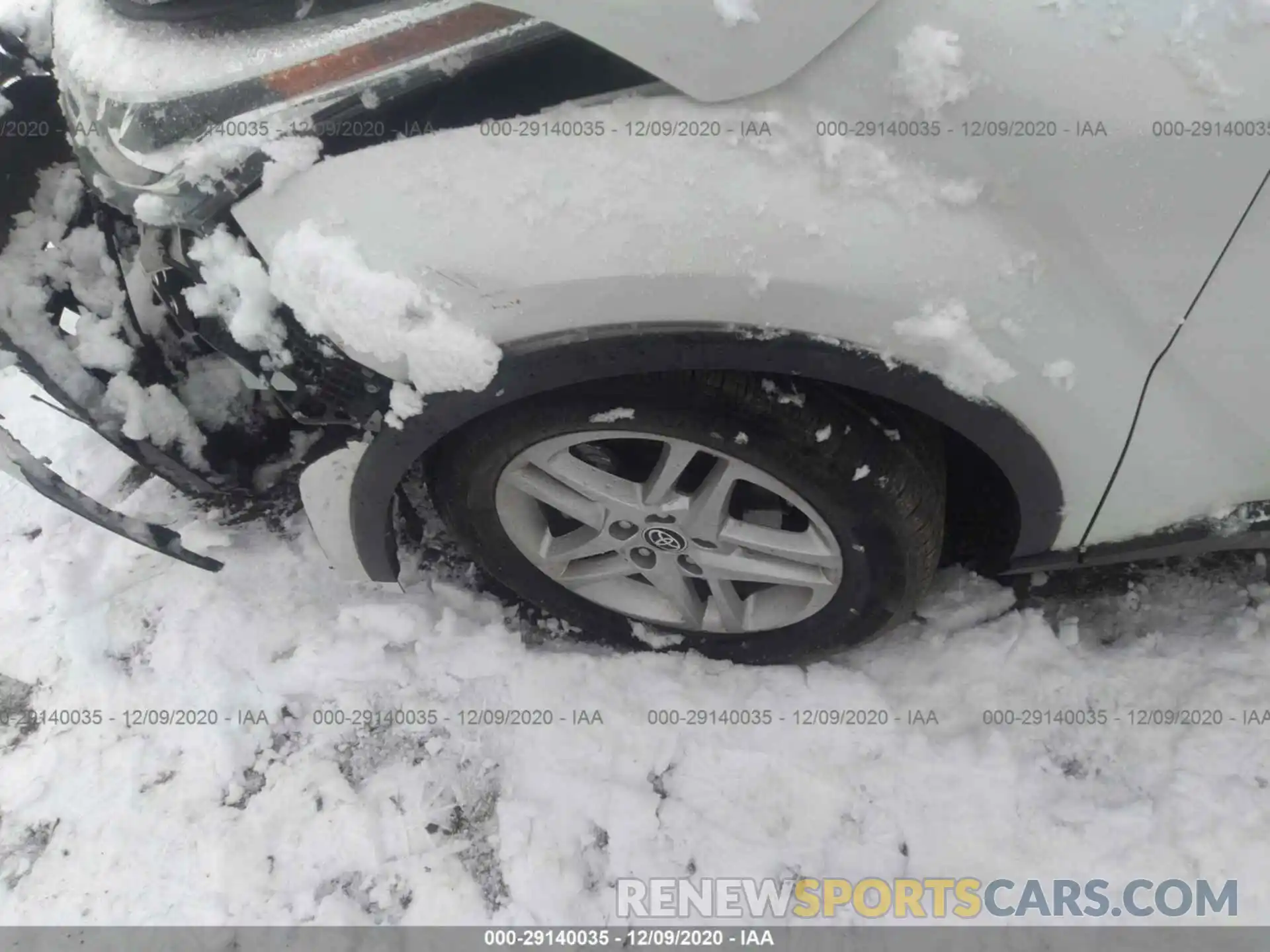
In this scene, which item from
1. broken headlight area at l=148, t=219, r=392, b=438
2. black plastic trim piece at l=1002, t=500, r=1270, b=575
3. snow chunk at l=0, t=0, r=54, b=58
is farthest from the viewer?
snow chunk at l=0, t=0, r=54, b=58

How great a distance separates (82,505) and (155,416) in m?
0.29

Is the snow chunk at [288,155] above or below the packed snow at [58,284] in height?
above

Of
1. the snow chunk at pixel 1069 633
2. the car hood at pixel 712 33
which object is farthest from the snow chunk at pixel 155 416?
the snow chunk at pixel 1069 633

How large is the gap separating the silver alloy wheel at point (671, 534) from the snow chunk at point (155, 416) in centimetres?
83

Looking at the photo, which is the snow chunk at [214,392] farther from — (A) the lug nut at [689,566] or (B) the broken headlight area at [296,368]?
(A) the lug nut at [689,566]

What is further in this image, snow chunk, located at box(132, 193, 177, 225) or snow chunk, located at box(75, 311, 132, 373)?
snow chunk, located at box(75, 311, 132, 373)

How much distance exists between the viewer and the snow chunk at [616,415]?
1.60 metres

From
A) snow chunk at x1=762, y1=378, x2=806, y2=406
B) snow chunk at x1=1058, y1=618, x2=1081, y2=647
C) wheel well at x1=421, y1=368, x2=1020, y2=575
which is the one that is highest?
snow chunk at x1=762, y1=378, x2=806, y2=406

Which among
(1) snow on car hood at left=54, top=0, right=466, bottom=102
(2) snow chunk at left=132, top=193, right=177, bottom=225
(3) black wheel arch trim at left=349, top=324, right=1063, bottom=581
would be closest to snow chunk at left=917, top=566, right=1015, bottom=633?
(3) black wheel arch trim at left=349, top=324, right=1063, bottom=581

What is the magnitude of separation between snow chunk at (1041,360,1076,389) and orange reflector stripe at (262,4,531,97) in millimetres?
1048

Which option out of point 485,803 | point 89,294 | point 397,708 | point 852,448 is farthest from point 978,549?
point 89,294

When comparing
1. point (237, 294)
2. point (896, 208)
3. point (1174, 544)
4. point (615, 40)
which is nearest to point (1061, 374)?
point (896, 208)

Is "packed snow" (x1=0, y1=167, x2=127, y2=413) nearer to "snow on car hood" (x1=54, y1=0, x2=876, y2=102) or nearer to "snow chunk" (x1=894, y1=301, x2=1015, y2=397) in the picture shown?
"snow on car hood" (x1=54, y1=0, x2=876, y2=102)

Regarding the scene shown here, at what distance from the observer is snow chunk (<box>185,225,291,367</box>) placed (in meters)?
1.47
